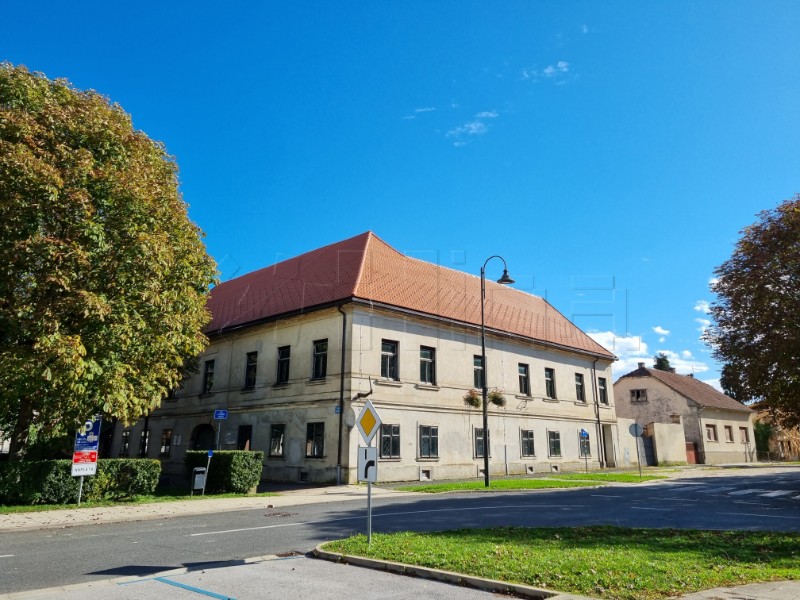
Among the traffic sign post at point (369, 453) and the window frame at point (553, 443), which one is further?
the window frame at point (553, 443)

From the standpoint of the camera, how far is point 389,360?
25953 millimetres

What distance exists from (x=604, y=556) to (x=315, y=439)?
1807cm

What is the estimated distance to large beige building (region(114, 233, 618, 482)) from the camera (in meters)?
24.7

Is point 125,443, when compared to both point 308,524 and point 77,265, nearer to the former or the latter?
point 77,265

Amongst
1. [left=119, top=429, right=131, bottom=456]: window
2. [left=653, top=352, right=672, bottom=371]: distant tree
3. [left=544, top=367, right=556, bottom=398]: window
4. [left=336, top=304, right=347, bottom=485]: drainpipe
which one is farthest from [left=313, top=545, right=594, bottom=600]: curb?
[left=653, top=352, right=672, bottom=371]: distant tree

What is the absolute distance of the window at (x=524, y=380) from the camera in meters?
32.4

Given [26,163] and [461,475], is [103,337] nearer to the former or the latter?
[26,163]

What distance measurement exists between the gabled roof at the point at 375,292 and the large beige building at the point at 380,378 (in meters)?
0.12

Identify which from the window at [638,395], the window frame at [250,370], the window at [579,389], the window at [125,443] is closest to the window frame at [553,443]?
the window at [579,389]

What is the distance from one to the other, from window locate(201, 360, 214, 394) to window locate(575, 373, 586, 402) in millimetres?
22606

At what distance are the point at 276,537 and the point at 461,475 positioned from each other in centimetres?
1741

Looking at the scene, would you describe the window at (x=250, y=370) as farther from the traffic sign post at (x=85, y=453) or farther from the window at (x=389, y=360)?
the traffic sign post at (x=85, y=453)

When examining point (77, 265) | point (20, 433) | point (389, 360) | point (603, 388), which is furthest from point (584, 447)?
point (77, 265)

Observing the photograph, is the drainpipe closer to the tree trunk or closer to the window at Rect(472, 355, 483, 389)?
the window at Rect(472, 355, 483, 389)
